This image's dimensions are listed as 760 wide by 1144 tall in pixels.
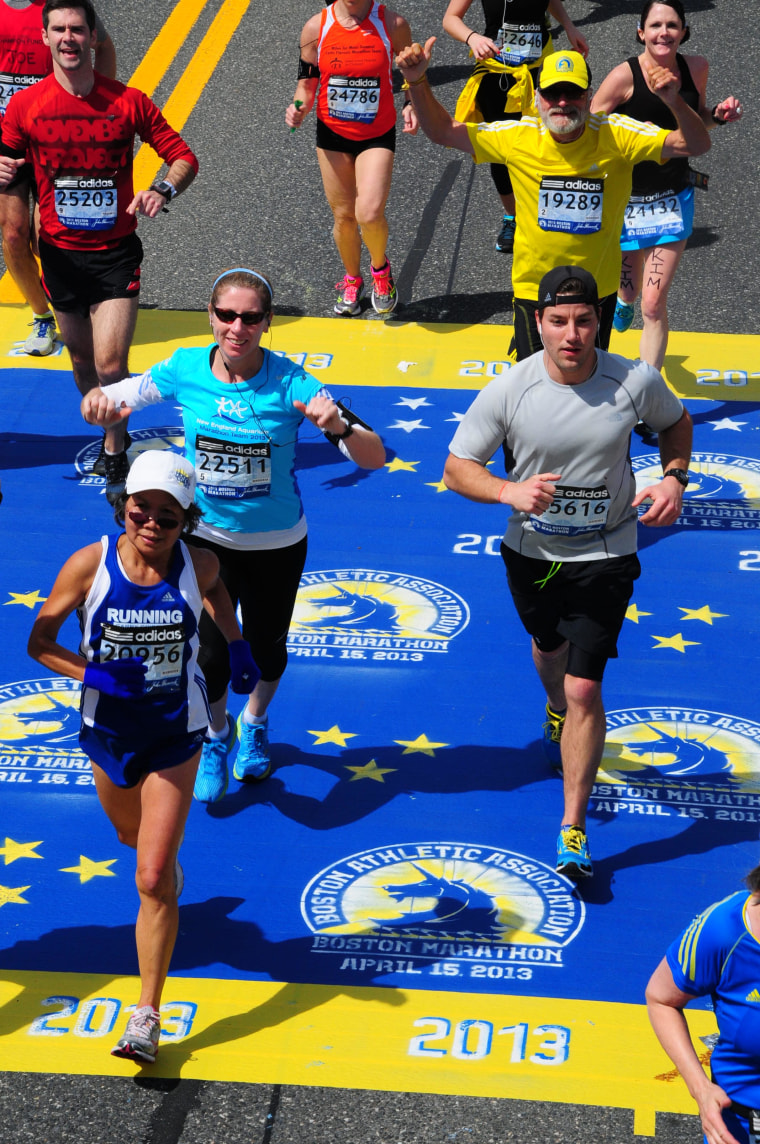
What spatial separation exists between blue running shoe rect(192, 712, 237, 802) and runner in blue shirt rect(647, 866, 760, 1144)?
2609 mm

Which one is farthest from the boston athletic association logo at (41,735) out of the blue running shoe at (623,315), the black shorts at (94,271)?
the blue running shoe at (623,315)

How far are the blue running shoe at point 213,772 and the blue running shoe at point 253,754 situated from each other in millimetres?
182

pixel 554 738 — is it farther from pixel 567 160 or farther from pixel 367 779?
pixel 567 160

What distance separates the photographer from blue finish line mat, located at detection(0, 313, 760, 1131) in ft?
14.8

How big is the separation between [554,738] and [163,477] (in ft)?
7.37

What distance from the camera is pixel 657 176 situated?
808 centimetres

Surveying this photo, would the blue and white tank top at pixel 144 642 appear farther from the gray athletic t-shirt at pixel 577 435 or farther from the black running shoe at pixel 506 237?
the black running shoe at pixel 506 237

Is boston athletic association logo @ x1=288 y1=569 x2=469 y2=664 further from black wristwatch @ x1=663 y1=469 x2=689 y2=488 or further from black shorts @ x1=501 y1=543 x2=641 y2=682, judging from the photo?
black wristwatch @ x1=663 y1=469 x2=689 y2=488

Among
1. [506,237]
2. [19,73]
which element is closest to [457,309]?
[506,237]

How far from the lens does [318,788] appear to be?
18.9 ft

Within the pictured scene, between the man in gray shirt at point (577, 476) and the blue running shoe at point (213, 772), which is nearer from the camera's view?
the man in gray shirt at point (577, 476)

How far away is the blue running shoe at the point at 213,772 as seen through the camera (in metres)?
5.55

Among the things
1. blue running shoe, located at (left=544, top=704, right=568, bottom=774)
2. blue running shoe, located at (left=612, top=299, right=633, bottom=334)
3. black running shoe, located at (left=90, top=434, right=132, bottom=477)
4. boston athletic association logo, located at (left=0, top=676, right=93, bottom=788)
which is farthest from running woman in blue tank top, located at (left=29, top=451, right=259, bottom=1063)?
blue running shoe, located at (left=612, top=299, right=633, bottom=334)

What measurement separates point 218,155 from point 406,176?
163 cm
